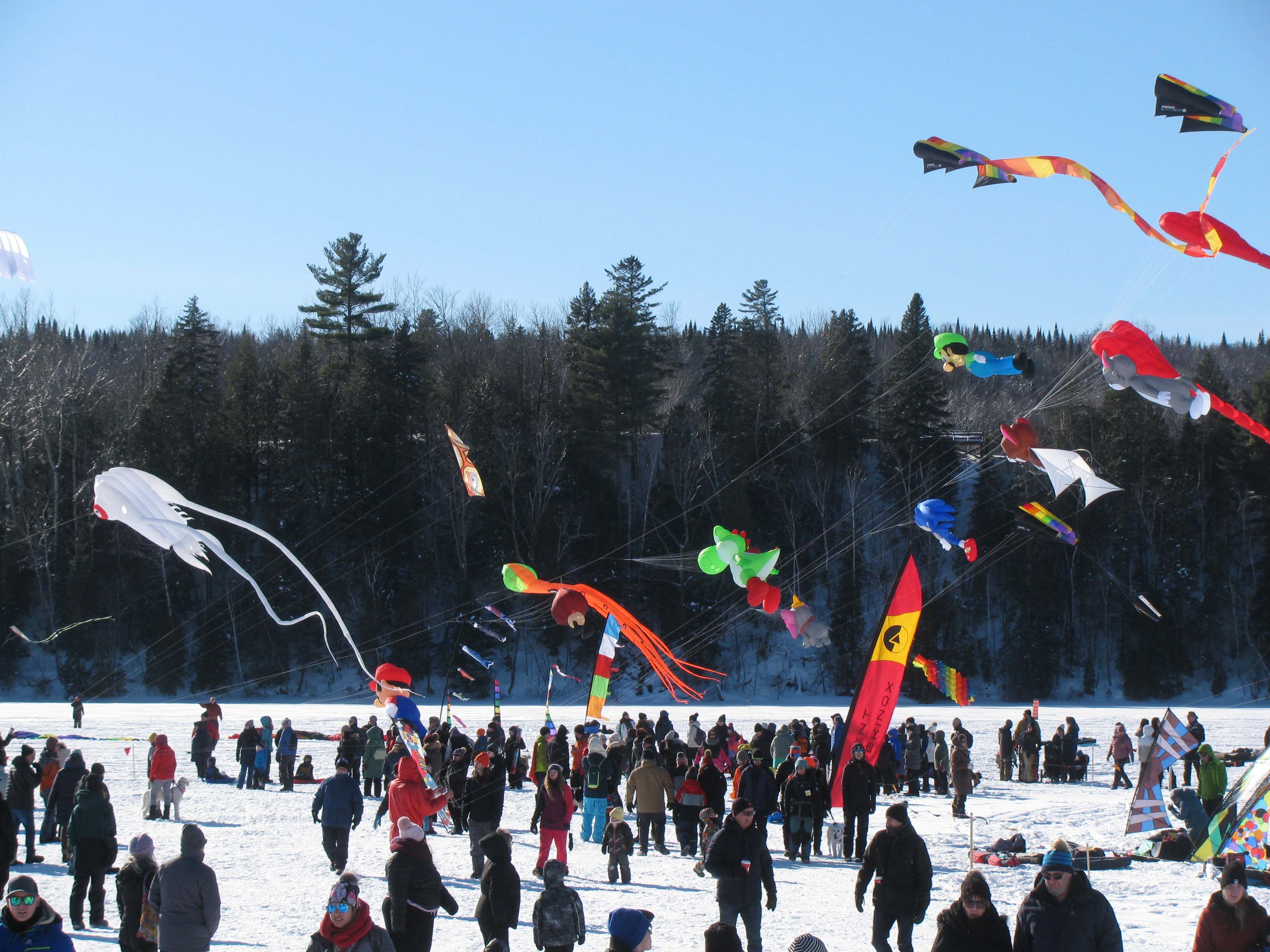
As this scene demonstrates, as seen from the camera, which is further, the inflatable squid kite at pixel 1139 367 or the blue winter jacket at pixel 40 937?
the inflatable squid kite at pixel 1139 367

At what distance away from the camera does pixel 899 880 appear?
274 inches

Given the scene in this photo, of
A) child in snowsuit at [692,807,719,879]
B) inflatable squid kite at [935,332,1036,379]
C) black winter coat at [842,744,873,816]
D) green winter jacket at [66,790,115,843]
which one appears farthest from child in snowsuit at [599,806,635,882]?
inflatable squid kite at [935,332,1036,379]

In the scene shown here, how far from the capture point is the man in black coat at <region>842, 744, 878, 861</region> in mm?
11289

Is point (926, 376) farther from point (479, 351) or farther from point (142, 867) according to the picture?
point (142, 867)

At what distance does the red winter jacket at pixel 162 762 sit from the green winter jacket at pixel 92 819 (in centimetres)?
453

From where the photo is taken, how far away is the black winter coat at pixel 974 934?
17.3 feet

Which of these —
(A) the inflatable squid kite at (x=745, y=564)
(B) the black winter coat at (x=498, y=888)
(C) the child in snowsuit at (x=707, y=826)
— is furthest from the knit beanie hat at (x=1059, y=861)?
(A) the inflatable squid kite at (x=745, y=564)

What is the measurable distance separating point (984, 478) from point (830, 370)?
7036 millimetres

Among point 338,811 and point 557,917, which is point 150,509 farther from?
point 557,917

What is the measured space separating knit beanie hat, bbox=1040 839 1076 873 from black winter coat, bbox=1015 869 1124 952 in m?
0.05

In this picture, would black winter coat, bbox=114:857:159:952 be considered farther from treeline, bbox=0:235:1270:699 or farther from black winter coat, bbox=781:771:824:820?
treeline, bbox=0:235:1270:699

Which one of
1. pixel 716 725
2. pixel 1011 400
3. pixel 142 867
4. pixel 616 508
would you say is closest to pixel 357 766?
pixel 716 725

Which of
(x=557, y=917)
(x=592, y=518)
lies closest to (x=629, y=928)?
(x=557, y=917)

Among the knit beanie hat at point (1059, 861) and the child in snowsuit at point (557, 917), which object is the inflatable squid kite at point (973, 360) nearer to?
the knit beanie hat at point (1059, 861)
